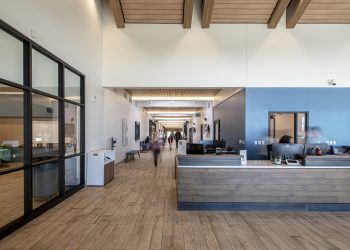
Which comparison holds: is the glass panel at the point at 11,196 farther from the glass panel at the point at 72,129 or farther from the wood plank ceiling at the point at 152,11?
the wood plank ceiling at the point at 152,11

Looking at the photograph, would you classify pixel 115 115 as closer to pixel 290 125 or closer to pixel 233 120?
pixel 233 120

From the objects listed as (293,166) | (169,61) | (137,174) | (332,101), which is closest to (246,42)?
(169,61)

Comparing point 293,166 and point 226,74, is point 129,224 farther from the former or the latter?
point 226,74

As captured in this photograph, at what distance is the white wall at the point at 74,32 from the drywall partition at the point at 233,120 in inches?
175

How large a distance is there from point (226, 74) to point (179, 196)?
4.48 metres

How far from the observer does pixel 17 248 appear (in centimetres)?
304

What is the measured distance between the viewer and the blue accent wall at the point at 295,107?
7.71 m

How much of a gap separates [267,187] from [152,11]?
5.62 meters

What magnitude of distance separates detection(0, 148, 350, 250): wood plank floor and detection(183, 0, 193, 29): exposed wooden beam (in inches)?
200

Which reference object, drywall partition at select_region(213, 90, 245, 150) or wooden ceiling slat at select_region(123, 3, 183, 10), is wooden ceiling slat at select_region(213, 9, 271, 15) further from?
drywall partition at select_region(213, 90, 245, 150)

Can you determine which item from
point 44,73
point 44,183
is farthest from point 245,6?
point 44,183

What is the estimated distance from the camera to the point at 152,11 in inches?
283

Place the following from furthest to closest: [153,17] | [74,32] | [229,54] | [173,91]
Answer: [173,91]
[229,54]
[153,17]
[74,32]

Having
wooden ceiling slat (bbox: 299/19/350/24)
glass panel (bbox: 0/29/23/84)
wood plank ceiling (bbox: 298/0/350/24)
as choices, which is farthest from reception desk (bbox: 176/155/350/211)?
wooden ceiling slat (bbox: 299/19/350/24)
